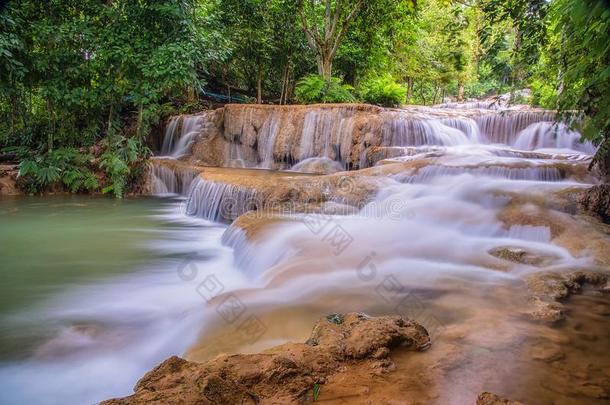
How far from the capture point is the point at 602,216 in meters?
4.96

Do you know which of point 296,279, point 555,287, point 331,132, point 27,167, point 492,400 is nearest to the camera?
point 492,400

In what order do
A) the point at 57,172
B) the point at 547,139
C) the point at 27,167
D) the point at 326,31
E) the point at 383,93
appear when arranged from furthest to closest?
the point at 383,93 < the point at 326,31 < the point at 547,139 < the point at 57,172 < the point at 27,167

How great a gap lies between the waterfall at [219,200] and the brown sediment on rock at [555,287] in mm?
4150

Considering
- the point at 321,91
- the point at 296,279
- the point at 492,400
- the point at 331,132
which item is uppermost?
the point at 321,91

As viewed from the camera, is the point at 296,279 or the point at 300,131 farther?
the point at 300,131

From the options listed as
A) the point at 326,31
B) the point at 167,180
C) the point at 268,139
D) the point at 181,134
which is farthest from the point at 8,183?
the point at 326,31

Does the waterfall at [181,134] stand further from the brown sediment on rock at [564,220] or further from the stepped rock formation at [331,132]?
the brown sediment on rock at [564,220]

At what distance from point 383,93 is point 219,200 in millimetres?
10665

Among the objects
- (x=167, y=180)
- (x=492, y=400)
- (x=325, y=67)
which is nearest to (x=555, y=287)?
(x=492, y=400)

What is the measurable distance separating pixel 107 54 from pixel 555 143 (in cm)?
1067

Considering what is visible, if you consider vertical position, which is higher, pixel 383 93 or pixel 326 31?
pixel 326 31

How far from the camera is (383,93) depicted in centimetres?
1602

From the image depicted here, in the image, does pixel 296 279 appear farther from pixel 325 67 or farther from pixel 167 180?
pixel 325 67

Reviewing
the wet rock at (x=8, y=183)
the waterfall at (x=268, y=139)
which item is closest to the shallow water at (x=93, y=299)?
the wet rock at (x=8, y=183)
